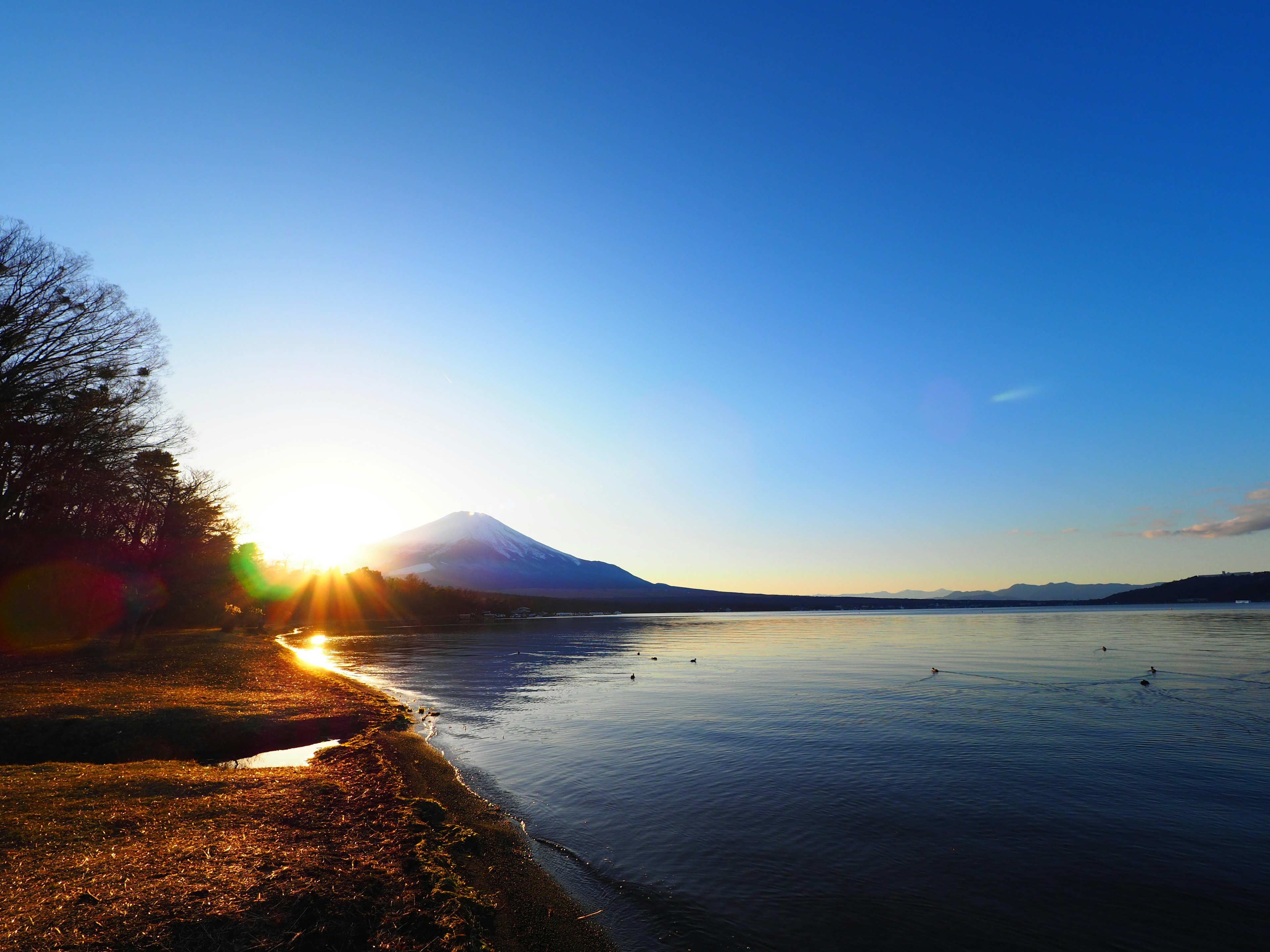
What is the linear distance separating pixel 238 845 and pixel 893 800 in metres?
14.7

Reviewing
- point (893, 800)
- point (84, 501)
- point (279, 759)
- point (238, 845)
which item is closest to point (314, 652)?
point (84, 501)

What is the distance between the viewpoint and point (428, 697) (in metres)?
33.8

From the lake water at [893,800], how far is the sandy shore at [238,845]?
1.59 meters

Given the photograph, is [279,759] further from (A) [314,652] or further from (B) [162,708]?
(A) [314,652]

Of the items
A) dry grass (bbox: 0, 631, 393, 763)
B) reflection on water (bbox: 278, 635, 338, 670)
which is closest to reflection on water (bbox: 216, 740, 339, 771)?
dry grass (bbox: 0, 631, 393, 763)

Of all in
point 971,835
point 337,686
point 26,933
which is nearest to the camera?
point 26,933

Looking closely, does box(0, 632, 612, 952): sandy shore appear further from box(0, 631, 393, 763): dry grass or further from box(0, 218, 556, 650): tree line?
box(0, 218, 556, 650): tree line

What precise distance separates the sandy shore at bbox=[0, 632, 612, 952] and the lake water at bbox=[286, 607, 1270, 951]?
159 cm

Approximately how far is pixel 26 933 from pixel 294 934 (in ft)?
8.51

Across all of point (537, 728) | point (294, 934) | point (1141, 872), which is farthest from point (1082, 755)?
point (294, 934)

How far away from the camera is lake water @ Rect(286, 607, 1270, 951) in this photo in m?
10.2

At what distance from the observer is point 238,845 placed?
32.0 feet

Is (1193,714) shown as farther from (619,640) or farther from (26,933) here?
(619,640)

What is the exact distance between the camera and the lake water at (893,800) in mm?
10180
